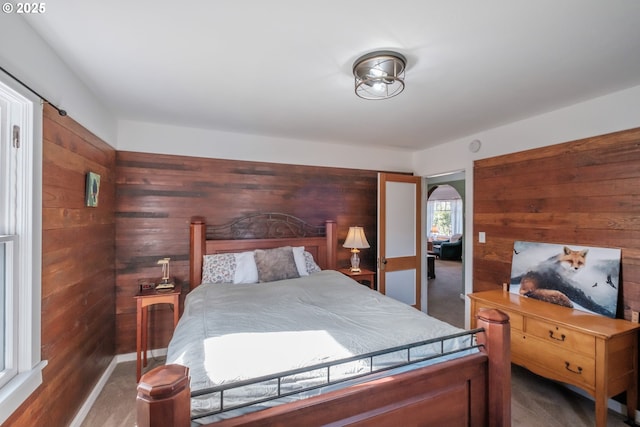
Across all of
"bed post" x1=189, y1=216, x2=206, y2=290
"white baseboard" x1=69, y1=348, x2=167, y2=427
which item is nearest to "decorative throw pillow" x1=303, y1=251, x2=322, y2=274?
"bed post" x1=189, y1=216, x2=206, y2=290

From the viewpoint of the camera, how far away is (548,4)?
52.0 inches

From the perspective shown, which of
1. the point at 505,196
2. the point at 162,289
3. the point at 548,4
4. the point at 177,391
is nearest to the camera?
the point at 177,391

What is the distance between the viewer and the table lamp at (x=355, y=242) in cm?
369

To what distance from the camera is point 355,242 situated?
3.70 m

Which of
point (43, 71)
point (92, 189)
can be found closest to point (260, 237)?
point (92, 189)

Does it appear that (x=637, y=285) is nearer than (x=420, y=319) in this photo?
No

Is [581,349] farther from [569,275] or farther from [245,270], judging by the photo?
[245,270]

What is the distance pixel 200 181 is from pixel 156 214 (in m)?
0.59

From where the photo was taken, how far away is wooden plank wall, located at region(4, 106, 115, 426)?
5.47 feet

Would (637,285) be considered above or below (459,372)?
above

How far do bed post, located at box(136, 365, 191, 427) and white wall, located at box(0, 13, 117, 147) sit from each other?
1499 mm

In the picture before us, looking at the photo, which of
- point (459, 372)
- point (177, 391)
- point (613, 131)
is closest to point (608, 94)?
point (613, 131)

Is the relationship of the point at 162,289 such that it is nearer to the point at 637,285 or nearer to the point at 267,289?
the point at 267,289

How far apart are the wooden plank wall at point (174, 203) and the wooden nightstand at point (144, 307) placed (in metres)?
0.31
